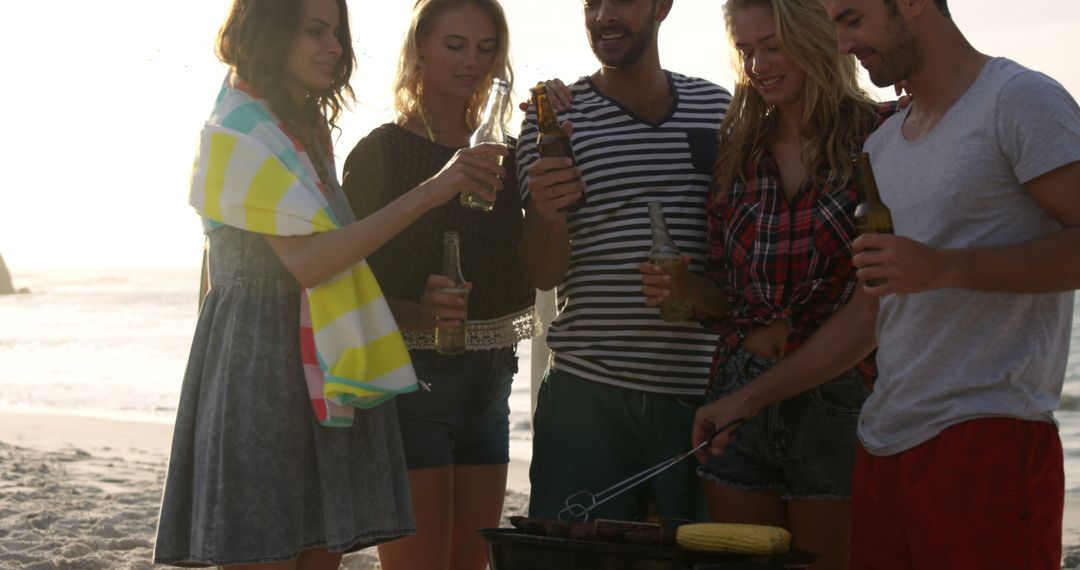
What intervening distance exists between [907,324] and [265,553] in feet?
5.49

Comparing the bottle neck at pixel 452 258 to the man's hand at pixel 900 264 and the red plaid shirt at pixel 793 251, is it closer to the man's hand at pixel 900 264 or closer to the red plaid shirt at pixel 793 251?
the red plaid shirt at pixel 793 251

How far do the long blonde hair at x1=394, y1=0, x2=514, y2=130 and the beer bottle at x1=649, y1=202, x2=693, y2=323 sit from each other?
885 millimetres

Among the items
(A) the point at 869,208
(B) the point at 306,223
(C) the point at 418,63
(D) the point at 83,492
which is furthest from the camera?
(D) the point at 83,492

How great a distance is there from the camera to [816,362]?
10.1ft

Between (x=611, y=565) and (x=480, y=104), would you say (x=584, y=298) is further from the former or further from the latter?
(x=611, y=565)

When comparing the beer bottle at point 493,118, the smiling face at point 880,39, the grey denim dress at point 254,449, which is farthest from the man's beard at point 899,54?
the grey denim dress at point 254,449

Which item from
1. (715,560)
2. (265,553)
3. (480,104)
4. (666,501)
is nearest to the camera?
(715,560)

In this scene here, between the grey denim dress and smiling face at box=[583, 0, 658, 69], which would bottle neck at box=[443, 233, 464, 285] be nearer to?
the grey denim dress

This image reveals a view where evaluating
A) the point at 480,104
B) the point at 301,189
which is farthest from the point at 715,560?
the point at 480,104

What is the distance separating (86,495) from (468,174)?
5887mm

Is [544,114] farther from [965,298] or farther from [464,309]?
[965,298]

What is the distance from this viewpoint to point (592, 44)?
3.73 m

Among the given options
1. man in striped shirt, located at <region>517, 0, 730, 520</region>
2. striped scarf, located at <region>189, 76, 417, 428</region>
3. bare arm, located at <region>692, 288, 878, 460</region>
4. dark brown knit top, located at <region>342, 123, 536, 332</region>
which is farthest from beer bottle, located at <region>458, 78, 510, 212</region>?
bare arm, located at <region>692, 288, 878, 460</region>

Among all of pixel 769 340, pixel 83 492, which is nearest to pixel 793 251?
pixel 769 340
